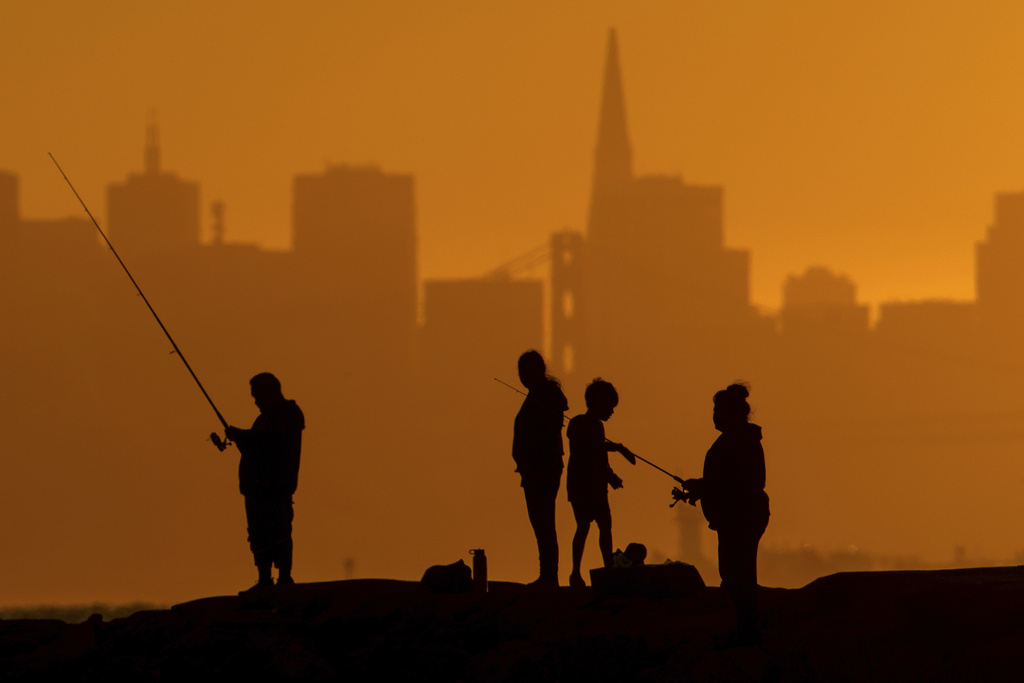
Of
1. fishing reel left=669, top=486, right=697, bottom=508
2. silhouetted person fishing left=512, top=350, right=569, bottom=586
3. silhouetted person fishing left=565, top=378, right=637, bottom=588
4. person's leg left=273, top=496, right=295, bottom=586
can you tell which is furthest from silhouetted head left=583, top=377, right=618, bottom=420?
person's leg left=273, top=496, right=295, bottom=586

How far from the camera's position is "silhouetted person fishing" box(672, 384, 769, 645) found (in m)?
6.06

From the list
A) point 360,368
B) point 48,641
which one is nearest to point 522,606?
point 48,641

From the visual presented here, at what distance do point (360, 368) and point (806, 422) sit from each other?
162 feet

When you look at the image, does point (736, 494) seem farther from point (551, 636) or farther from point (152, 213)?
point (152, 213)

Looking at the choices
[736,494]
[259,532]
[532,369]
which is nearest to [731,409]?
[736,494]

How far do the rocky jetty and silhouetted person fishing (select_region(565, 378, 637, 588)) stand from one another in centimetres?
31

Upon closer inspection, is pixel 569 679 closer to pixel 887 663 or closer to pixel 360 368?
pixel 887 663

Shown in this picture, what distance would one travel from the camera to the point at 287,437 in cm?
788

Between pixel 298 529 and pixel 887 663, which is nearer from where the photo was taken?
pixel 887 663

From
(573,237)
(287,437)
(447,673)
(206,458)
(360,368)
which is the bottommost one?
(447,673)

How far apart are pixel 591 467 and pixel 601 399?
1.19ft

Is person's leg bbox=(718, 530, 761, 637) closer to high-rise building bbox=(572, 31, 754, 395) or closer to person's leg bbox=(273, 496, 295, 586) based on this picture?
person's leg bbox=(273, 496, 295, 586)

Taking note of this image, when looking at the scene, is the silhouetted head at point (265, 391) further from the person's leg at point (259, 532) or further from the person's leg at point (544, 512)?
the person's leg at point (544, 512)

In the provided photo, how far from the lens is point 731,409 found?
6.10m
